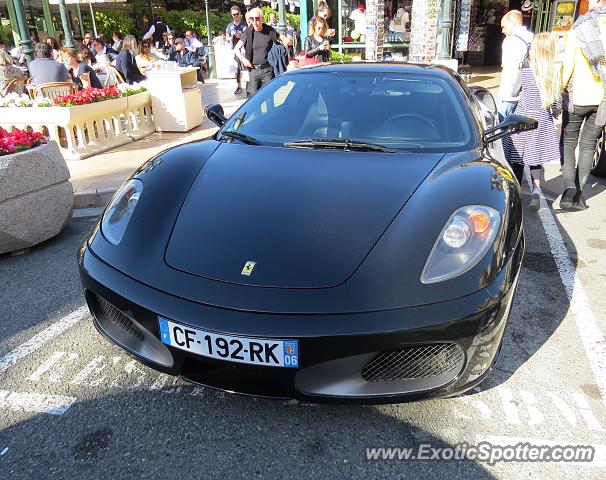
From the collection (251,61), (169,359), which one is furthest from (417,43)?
(169,359)

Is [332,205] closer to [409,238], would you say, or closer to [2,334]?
[409,238]

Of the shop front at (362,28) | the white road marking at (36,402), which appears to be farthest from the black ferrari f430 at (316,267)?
the shop front at (362,28)

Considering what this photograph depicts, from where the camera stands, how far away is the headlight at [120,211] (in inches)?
93.2

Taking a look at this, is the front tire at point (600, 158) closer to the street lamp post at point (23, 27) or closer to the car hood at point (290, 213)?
the car hood at point (290, 213)

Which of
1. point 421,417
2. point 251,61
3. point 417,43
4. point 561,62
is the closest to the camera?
point 421,417

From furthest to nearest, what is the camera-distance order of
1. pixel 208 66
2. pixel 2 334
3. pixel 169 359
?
pixel 208 66 < pixel 2 334 < pixel 169 359

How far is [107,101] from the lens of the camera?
23.3ft

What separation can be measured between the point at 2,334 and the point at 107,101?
4.96m

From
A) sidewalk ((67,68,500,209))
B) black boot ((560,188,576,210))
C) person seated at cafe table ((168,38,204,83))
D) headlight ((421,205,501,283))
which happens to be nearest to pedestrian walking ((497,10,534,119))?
black boot ((560,188,576,210))

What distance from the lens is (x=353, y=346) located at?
5.91 ft

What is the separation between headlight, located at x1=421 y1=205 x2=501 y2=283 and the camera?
1.98 meters

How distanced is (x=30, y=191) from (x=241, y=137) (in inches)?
80.7

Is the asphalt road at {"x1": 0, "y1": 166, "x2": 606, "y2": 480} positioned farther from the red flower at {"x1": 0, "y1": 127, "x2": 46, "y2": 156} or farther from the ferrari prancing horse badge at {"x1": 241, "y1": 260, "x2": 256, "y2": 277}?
the red flower at {"x1": 0, "y1": 127, "x2": 46, "y2": 156}

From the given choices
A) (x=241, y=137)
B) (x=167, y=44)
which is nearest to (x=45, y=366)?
(x=241, y=137)
